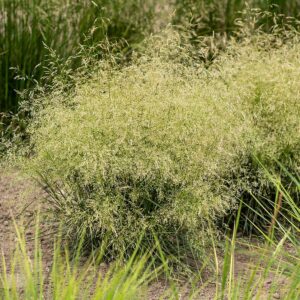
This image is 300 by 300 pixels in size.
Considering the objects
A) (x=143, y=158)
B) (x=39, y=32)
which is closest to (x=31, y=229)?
(x=143, y=158)

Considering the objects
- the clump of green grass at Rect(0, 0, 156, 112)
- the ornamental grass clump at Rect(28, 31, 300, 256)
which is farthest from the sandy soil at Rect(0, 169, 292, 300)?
the clump of green grass at Rect(0, 0, 156, 112)

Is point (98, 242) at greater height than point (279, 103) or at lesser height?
lesser

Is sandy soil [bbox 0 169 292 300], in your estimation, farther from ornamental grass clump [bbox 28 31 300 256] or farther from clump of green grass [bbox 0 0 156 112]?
clump of green grass [bbox 0 0 156 112]

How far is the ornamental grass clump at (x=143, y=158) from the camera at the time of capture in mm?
3852

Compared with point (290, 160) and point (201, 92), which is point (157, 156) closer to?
point (201, 92)

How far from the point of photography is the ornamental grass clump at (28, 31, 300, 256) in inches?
152

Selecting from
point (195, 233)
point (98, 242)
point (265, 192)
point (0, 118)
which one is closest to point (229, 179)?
point (265, 192)

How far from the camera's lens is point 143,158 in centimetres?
387

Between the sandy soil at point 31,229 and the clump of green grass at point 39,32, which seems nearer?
the sandy soil at point 31,229

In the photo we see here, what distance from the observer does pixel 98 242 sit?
403 cm

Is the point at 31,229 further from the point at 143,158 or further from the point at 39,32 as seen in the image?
the point at 39,32

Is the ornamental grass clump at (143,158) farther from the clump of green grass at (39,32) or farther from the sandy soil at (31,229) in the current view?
the clump of green grass at (39,32)

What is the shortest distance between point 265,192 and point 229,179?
0.21 m

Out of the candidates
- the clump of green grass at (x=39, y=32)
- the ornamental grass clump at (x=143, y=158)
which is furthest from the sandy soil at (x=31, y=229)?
the clump of green grass at (x=39, y=32)
